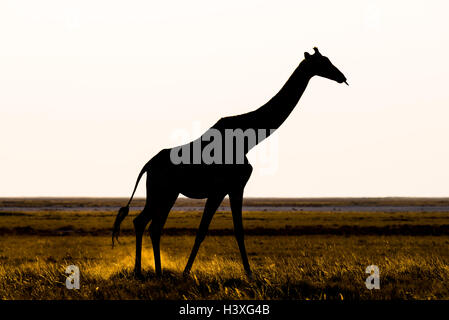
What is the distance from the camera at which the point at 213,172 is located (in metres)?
9.16

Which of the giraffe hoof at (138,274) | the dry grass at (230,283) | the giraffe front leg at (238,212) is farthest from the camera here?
the giraffe hoof at (138,274)

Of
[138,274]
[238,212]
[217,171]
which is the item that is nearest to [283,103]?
[217,171]

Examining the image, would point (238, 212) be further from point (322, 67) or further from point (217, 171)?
point (322, 67)

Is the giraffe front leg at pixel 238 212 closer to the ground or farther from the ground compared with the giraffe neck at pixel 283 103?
closer to the ground

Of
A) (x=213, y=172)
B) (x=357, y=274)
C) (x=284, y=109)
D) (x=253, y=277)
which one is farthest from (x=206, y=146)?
(x=357, y=274)

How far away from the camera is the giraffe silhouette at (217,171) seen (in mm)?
9156

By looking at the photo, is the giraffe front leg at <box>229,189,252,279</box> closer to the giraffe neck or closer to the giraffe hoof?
the giraffe neck

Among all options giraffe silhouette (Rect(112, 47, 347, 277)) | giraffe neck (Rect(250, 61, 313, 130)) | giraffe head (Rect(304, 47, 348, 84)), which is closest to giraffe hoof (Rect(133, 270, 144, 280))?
giraffe silhouette (Rect(112, 47, 347, 277))

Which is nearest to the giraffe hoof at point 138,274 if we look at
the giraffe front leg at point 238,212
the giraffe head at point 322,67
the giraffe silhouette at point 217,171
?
the giraffe silhouette at point 217,171

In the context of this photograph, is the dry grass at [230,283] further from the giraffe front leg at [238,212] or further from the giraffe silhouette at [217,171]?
the giraffe front leg at [238,212]

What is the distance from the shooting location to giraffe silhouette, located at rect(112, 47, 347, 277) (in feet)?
30.0
